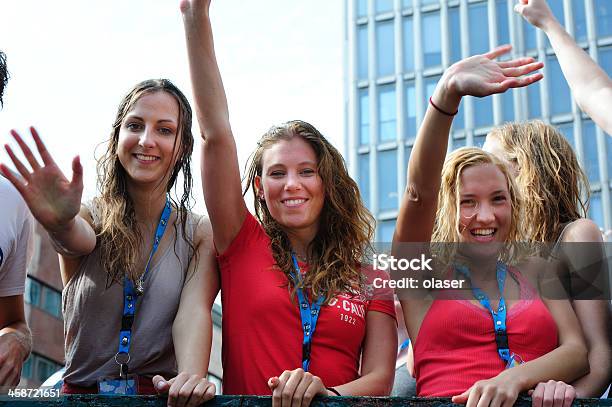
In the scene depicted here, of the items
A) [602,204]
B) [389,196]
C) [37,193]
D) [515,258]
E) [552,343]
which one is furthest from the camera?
[389,196]

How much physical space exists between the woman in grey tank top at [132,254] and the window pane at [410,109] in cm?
3232

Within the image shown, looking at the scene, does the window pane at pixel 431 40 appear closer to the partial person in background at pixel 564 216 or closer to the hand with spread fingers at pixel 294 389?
the partial person in background at pixel 564 216

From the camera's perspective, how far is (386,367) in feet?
12.4

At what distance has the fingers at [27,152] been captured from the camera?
11.0 feet

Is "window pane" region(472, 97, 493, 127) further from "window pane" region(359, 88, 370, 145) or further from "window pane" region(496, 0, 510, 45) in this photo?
"window pane" region(359, 88, 370, 145)

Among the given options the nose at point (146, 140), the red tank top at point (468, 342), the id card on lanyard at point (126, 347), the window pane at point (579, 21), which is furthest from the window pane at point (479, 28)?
the id card on lanyard at point (126, 347)

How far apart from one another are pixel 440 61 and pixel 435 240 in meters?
33.9

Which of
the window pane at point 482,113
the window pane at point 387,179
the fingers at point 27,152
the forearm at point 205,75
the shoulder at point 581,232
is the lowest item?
the shoulder at point 581,232

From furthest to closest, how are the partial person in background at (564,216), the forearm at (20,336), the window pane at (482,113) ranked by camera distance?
the window pane at (482,113)
the forearm at (20,336)
the partial person in background at (564,216)

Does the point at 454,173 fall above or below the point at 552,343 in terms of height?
above

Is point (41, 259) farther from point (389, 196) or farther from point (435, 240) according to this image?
point (435, 240)

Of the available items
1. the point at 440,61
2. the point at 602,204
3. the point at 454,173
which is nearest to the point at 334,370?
the point at 454,173

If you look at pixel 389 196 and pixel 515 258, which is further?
pixel 389 196

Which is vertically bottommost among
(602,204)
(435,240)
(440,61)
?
(435,240)
